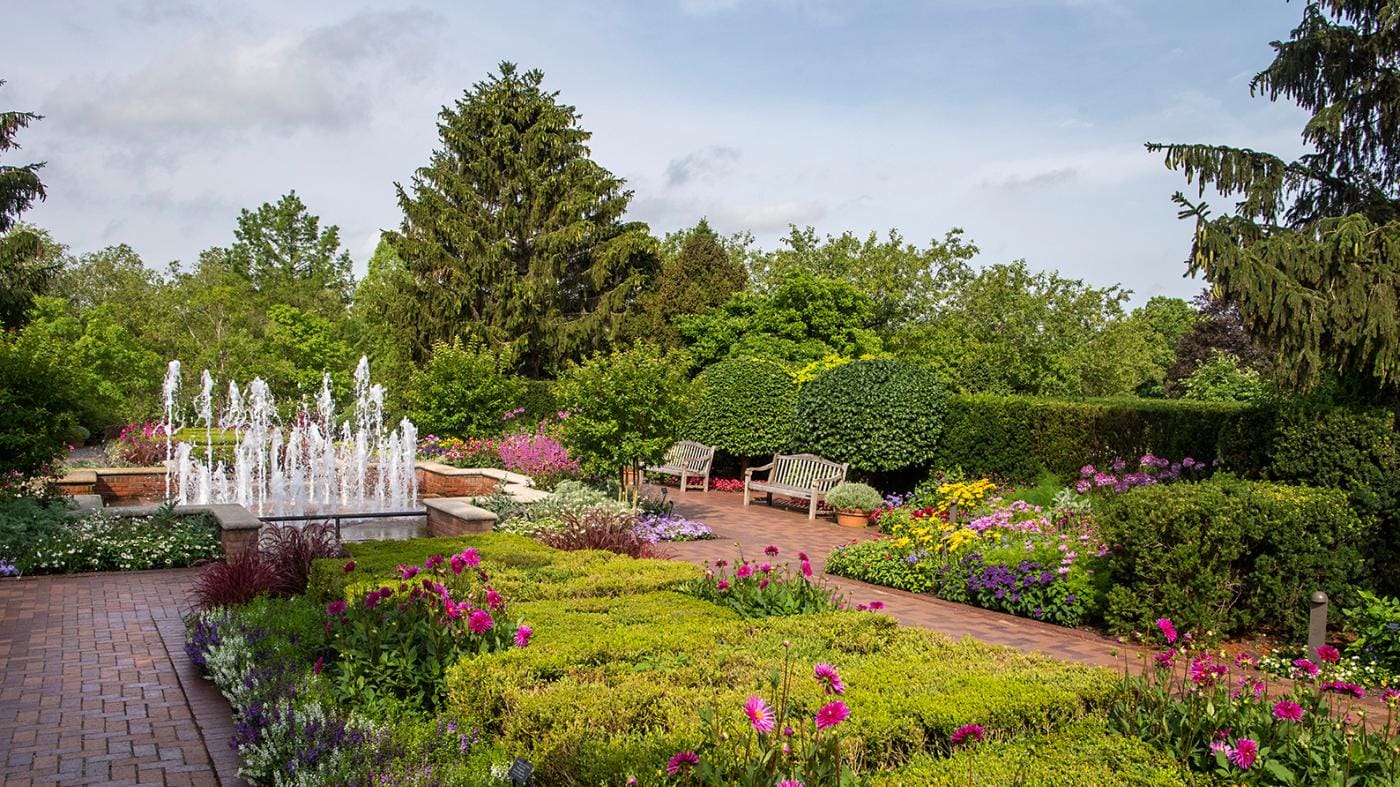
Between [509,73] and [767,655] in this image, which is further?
[509,73]

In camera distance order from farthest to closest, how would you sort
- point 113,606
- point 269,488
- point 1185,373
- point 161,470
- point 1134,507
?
point 1185,373, point 269,488, point 161,470, point 113,606, point 1134,507

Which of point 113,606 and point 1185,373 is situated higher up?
point 1185,373

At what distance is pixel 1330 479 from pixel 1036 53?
4858 mm

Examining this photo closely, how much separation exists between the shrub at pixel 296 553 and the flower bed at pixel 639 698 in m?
1.17

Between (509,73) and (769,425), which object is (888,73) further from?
(509,73)

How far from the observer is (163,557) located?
9.19m

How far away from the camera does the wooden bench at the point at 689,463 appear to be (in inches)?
665

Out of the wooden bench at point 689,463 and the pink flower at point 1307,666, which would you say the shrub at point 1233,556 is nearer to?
the pink flower at point 1307,666

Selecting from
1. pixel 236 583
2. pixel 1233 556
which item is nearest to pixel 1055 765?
pixel 1233 556

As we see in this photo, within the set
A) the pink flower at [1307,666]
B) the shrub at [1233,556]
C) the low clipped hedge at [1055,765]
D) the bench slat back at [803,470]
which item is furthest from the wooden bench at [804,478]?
the low clipped hedge at [1055,765]

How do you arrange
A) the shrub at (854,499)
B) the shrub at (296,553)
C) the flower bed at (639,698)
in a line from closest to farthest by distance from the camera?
1. the flower bed at (639,698)
2. the shrub at (296,553)
3. the shrub at (854,499)

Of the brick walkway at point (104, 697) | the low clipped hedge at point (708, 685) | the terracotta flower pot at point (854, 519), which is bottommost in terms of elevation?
A: the brick walkway at point (104, 697)

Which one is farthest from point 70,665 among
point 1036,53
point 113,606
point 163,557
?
point 1036,53

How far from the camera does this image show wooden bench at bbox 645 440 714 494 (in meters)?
16.9
